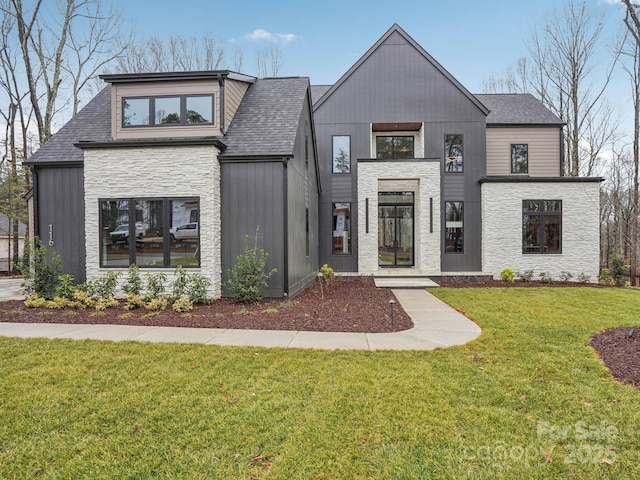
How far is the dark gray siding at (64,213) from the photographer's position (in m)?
9.46

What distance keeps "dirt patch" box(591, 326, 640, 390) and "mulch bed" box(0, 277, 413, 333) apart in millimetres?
2891

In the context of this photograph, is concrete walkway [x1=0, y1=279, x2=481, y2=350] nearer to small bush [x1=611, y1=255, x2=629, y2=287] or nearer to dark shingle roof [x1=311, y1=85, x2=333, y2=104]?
small bush [x1=611, y1=255, x2=629, y2=287]

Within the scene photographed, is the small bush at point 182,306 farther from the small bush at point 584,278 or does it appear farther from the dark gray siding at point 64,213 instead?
the small bush at point 584,278

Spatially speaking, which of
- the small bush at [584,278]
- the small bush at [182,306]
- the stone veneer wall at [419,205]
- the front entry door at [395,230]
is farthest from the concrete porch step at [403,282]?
the small bush at [182,306]

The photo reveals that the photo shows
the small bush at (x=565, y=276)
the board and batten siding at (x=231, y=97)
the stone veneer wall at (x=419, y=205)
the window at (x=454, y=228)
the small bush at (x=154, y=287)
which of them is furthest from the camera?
the window at (x=454, y=228)

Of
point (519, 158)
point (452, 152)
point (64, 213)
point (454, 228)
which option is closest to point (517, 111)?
point (519, 158)

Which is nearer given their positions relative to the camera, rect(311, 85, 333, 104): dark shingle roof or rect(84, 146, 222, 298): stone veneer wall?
rect(84, 146, 222, 298): stone veneer wall

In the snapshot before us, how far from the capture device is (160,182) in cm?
879

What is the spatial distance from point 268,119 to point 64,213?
6.29 metres

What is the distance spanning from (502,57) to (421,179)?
1528 centimetres

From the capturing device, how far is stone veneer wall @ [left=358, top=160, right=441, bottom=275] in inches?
541

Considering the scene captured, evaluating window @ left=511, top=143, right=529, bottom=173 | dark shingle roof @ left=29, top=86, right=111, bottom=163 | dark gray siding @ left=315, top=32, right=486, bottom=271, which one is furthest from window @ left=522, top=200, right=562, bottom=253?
dark shingle roof @ left=29, top=86, right=111, bottom=163

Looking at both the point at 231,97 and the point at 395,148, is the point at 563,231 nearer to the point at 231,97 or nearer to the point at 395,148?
the point at 395,148

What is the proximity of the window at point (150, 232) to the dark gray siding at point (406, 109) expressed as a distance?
7529 millimetres
